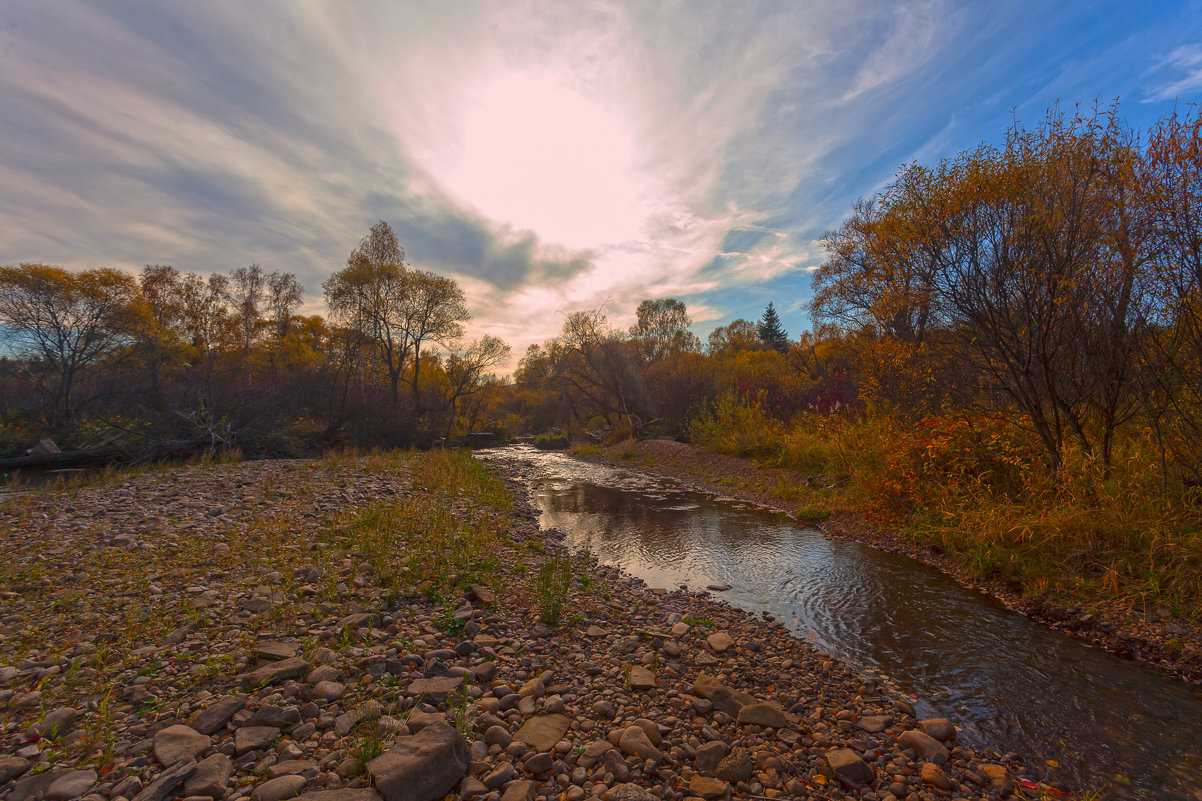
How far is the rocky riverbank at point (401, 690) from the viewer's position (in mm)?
2826

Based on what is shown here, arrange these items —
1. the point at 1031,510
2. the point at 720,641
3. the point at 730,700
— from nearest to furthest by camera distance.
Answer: the point at 730,700, the point at 720,641, the point at 1031,510

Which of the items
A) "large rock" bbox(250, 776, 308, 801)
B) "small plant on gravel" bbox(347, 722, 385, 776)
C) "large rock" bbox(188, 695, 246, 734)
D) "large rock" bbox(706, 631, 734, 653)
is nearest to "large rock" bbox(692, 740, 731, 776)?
"large rock" bbox(706, 631, 734, 653)

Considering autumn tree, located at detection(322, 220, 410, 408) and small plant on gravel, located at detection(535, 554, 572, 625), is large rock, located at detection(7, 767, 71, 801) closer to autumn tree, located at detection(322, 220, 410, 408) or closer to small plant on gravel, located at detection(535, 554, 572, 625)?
small plant on gravel, located at detection(535, 554, 572, 625)

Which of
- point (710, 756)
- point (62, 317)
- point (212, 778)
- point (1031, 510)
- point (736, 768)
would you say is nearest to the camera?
point (212, 778)

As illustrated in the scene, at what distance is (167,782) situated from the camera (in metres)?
2.55

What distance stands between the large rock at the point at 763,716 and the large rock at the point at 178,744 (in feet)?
12.5

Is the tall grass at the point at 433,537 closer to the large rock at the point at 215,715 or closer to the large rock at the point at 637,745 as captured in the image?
the large rock at the point at 215,715

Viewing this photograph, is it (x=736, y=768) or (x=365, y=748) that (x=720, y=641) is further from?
(x=365, y=748)

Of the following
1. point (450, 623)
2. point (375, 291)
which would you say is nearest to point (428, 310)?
point (375, 291)

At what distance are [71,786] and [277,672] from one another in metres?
1.26

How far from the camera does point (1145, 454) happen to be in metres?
6.52

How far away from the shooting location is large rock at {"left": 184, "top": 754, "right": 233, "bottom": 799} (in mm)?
2562

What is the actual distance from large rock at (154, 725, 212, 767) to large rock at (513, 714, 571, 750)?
1985 millimetres

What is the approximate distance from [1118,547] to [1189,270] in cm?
358
